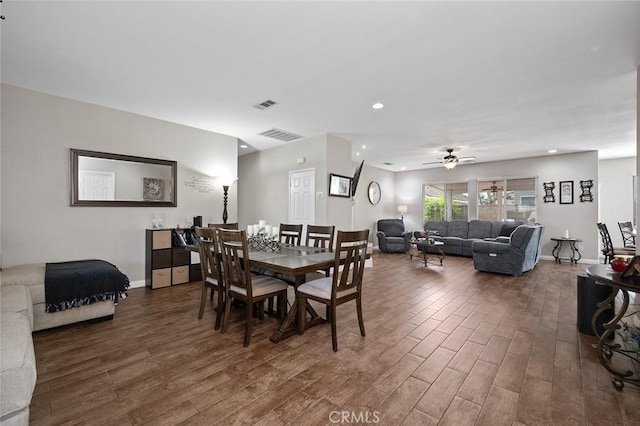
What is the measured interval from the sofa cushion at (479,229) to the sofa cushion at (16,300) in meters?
8.58

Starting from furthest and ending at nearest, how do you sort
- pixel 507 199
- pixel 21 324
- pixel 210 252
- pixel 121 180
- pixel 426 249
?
pixel 507 199 → pixel 426 249 → pixel 121 180 → pixel 210 252 → pixel 21 324

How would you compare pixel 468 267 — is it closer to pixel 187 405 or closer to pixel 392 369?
pixel 392 369

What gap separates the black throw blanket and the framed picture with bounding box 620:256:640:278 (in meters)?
4.35

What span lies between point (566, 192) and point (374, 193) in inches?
193

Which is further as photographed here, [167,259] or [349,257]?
[167,259]

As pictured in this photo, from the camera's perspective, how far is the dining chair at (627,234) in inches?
253

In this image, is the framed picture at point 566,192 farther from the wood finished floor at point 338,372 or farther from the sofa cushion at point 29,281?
the sofa cushion at point 29,281

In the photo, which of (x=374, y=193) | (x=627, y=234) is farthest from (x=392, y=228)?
(x=627, y=234)

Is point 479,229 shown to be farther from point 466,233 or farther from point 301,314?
point 301,314

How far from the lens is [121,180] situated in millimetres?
4148

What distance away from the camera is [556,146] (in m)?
6.21

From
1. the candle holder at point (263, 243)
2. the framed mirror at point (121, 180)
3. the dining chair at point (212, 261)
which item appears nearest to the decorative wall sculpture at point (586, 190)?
the candle holder at point (263, 243)

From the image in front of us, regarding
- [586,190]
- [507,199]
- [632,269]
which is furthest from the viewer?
[507,199]

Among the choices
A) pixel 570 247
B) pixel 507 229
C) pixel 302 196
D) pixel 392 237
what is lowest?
pixel 570 247
